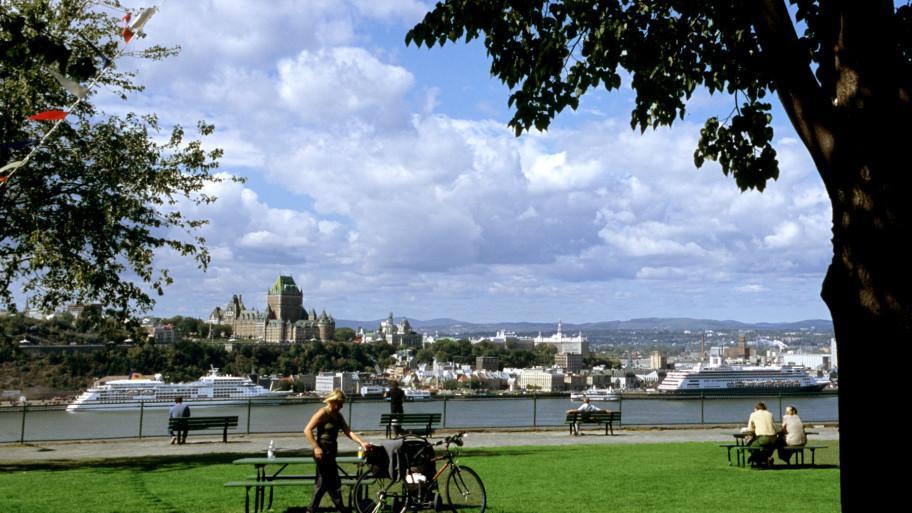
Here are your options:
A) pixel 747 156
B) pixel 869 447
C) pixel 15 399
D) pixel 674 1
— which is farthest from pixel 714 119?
pixel 15 399

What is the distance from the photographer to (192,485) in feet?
38.4

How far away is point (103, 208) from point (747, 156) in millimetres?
12664

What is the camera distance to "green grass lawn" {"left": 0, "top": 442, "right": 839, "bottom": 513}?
9.78 metres

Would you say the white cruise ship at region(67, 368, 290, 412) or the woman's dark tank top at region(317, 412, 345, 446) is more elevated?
the woman's dark tank top at region(317, 412, 345, 446)

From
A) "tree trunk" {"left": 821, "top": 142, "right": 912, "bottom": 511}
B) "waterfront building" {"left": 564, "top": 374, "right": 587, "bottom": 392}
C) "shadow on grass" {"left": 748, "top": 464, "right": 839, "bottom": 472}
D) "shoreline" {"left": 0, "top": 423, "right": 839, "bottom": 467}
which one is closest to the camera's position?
"tree trunk" {"left": 821, "top": 142, "right": 912, "bottom": 511}

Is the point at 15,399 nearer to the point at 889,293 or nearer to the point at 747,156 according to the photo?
the point at 747,156

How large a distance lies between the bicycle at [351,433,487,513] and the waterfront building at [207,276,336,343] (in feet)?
472

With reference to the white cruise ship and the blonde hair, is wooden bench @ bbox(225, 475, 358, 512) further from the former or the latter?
the white cruise ship

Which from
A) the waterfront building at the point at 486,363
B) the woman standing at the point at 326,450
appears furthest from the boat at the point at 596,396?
the waterfront building at the point at 486,363

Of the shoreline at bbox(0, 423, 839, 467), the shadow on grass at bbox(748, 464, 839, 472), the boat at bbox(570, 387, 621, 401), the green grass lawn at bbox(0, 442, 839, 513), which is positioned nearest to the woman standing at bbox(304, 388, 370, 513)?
the green grass lawn at bbox(0, 442, 839, 513)

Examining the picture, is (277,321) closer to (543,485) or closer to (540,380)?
(540,380)

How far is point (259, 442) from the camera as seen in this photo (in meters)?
20.2

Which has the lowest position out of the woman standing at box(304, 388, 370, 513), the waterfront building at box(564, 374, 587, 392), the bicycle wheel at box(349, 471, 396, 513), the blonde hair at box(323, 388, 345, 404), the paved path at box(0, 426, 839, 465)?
the waterfront building at box(564, 374, 587, 392)

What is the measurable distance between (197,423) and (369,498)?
1229 centimetres
